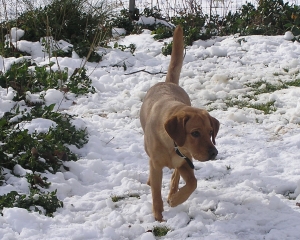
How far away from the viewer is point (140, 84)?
780 cm

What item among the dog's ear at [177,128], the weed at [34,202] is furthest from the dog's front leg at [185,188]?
the weed at [34,202]

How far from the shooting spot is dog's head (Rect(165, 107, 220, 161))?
3.93 m

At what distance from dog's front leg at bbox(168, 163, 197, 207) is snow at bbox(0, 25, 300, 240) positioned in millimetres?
122

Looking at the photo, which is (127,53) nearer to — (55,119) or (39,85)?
(39,85)

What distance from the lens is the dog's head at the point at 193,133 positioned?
12.9 ft

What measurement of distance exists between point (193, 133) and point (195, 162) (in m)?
1.44

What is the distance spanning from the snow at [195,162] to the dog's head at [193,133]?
61 centimetres

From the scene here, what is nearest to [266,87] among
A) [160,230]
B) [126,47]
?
[126,47]

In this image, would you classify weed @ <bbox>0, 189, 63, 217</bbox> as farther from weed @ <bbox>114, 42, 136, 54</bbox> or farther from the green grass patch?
weed @ <bbox>114, 42, 136, 54</bbox>

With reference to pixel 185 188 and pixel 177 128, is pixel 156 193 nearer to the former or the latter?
pixel 185 188

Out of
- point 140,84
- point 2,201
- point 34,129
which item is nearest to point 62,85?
point 140,84

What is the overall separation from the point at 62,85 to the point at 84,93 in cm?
37

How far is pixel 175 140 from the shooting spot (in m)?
3.99

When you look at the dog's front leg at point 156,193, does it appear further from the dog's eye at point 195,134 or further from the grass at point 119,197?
the dog's eye at point 195,134
